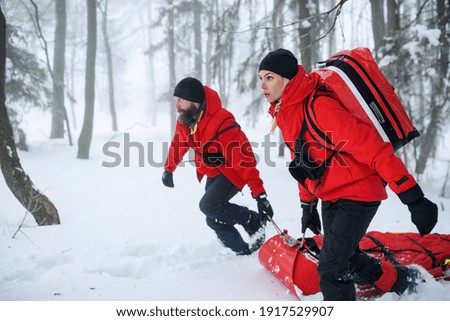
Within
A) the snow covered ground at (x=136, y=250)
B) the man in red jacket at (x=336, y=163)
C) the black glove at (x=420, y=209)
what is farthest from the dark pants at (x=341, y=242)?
the snow covered ground at (x=136, y=250)

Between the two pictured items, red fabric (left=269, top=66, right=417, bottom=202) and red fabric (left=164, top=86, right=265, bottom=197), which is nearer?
red fabric (left=269, top=66, right=417, bottom=202)

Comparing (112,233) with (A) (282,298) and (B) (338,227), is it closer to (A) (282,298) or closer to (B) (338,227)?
(A) (282,298)

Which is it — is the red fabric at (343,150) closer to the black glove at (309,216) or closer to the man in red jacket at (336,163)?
the man in red jacket at (336,163)

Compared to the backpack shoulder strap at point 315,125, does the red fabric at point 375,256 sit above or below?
below

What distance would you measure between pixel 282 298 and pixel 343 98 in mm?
1817

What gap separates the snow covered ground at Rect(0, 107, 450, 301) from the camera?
119 inches

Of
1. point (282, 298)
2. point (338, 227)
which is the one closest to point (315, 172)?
point (338, 227)

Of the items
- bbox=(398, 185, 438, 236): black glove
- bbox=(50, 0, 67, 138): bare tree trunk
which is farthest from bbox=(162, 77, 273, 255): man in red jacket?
bbox=(50, 0, 67, 138): bare tree trunk

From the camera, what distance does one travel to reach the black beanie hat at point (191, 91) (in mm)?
3721

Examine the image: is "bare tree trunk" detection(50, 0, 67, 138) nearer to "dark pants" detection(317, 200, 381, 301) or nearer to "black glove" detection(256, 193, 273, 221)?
"black glove" detection(256, 193, 273, 221)

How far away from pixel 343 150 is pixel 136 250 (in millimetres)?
2915

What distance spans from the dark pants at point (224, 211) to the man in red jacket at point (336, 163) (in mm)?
1347

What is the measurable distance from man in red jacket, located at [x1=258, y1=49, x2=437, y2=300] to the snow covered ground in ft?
2.71
